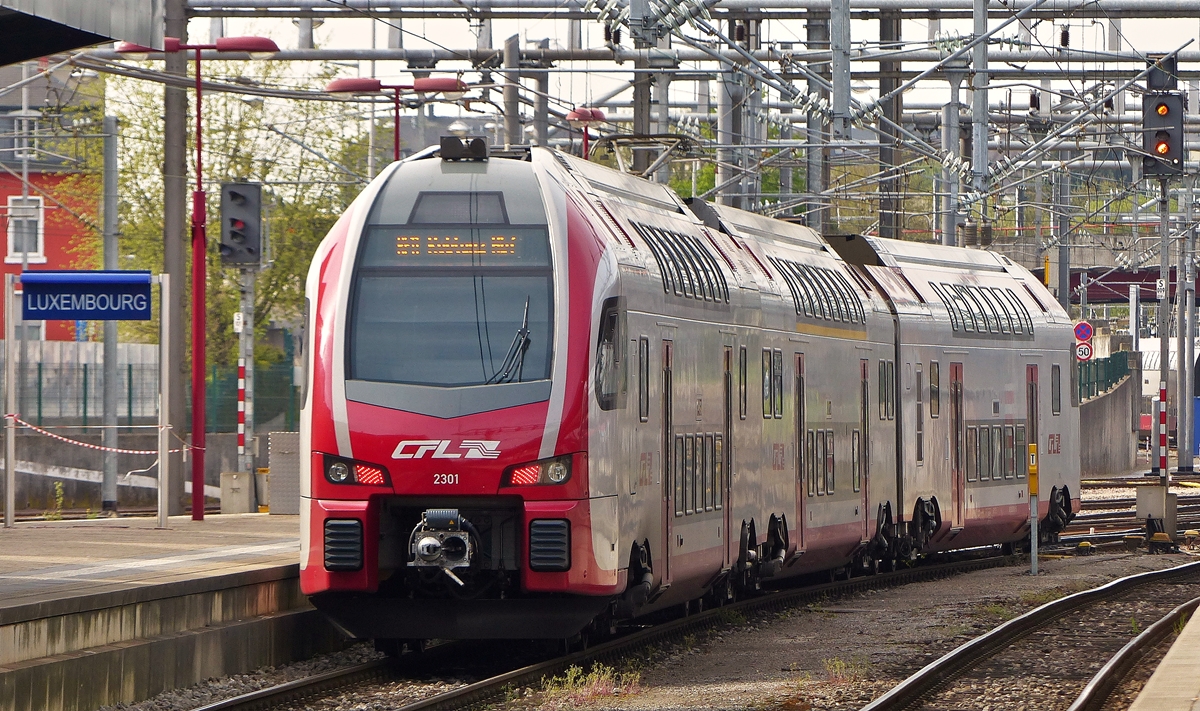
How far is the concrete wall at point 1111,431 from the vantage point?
5294 cm

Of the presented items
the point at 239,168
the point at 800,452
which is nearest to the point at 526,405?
the point at 800,452

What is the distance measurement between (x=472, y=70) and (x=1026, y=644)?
49.0 ft

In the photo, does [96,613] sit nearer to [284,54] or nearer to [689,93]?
[284,54]

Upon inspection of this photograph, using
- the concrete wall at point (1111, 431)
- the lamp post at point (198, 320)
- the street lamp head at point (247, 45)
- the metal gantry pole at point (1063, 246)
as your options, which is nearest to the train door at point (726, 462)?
the lamp post at point (198, 320)

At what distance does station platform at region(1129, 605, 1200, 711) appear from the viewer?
10.8 metres

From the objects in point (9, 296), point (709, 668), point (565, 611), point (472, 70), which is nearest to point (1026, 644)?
point (709, 668)

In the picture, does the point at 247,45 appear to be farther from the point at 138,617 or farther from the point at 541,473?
the point at 138,617

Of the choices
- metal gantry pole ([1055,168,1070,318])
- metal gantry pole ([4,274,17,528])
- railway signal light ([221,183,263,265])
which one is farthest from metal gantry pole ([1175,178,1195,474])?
metal gantry pole ([4,274,17,528])

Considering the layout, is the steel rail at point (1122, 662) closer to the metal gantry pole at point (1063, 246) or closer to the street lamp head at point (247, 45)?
the street lamp head at point (247, 45)

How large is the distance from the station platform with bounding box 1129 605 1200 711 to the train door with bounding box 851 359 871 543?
8.02m

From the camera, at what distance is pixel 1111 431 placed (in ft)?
183

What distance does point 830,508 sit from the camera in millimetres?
21172

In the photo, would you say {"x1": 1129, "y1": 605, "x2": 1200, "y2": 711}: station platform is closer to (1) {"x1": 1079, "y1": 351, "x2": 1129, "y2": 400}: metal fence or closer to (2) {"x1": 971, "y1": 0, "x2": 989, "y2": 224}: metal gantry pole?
(2) {"x1": 971, "y1": 0, "x2": 989, "y2": 224}: metal gantry pole

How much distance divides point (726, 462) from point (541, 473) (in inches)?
168
